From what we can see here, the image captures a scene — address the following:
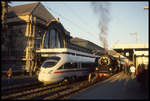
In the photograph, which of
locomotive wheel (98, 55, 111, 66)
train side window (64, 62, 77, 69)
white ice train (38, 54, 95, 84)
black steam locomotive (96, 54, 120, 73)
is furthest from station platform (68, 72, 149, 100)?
locomotive wheel (98, 55, 111, 66)

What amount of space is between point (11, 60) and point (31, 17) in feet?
31.3

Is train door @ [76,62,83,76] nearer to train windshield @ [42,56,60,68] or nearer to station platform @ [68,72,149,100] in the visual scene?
train windshield @ [42,56,60,68]

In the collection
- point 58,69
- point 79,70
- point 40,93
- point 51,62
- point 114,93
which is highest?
point 51,62

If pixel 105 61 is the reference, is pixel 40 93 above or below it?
below

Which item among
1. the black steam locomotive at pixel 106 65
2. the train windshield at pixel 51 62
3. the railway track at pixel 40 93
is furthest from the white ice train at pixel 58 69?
the black steam locomotive at pixel 106 65

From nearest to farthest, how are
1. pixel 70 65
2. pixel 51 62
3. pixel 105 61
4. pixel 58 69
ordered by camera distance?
pixel 58 69, pixel 51 62, pixel 70 65, pixel 105 61

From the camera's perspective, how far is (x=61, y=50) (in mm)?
29906

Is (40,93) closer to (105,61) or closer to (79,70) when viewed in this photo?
(79,70)

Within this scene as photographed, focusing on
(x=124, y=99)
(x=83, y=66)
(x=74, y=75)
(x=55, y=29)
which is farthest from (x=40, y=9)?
(x=124, y=99)

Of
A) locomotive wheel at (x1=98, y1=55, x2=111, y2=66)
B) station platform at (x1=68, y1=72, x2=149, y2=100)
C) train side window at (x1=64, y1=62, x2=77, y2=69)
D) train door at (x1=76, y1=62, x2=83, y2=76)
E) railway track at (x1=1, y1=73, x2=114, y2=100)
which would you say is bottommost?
railway track at (x1=1, y1=73, x2=114, y2=100)

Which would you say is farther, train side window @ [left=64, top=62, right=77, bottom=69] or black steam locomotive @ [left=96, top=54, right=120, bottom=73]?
black steam locomotive @ [left=96, top=54, right=120, bottom=73]

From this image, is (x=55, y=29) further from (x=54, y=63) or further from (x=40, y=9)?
(x=54, y=63)

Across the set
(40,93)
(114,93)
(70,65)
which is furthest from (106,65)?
(40,93)

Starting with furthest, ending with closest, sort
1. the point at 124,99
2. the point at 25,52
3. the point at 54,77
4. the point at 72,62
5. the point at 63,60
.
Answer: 1. the point at 25,52
2. the point at 72,62
3. the point at 63,60
4. the point at 54,77
5. the point at 124,99
